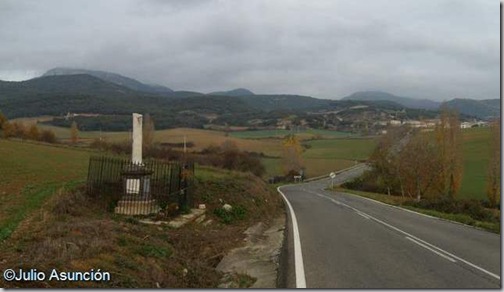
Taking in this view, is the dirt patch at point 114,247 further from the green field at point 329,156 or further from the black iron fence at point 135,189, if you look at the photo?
the green field at point 329,156

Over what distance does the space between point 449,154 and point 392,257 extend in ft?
157

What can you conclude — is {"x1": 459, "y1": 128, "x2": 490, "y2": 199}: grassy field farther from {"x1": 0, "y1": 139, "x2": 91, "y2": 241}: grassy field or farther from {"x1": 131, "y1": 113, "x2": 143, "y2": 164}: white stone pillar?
{"x1": 131, "y1": 113, "x2": 143, "y2": 164}: white stone pillar

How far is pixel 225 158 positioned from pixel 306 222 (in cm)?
3648

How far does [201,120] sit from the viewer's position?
146m

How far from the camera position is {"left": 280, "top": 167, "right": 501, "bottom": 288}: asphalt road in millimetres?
7969

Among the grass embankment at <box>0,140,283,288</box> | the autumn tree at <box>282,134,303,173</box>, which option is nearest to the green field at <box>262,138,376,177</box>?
the autumn tree at <box>282,134,303,173</box>

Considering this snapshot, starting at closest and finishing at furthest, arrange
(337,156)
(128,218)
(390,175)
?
1. (128,218)
2. (390,175)
3. (337,156)

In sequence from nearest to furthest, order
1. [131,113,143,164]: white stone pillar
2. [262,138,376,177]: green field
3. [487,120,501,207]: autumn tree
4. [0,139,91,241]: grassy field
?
[0,139,91,241]: grassy field < [131,113,143,164]: white stone pillar < [487,120,501,207]: autumn tree < [262,138,376,177]: green field

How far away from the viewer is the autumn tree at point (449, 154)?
2099 inches

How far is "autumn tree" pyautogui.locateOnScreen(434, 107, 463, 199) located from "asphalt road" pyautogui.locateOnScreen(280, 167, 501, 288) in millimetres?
39771

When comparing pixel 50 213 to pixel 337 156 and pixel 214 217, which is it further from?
pixel 337 156

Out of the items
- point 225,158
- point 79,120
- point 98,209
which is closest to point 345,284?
point 98,209

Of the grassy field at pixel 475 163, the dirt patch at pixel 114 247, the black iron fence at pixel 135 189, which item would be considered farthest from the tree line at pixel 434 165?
the dirt patch at pixel 114 247

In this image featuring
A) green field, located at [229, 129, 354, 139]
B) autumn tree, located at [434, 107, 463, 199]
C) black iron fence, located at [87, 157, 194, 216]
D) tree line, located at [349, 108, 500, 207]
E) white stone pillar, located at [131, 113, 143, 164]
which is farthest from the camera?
green field, located at [229, 129, 354, 139]
